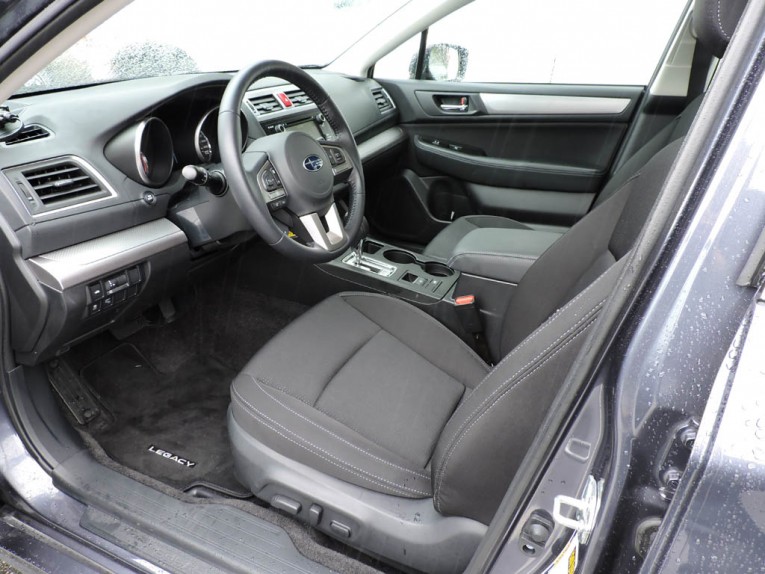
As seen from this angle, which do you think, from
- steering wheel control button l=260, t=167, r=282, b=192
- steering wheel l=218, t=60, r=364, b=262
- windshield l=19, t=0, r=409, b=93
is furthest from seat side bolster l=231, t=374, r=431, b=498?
windshield l=19, t=0, r=409, b=93

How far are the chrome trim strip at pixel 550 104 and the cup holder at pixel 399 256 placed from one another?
92cm

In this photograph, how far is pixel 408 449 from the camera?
1184 millimetres

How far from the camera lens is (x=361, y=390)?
4.28 feet

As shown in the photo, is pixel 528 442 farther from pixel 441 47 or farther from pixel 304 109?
pixel 441 47

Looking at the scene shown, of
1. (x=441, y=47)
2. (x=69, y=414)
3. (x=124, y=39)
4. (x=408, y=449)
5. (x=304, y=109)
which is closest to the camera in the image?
(x=408, y=449)

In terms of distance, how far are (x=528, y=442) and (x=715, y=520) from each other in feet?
1.08

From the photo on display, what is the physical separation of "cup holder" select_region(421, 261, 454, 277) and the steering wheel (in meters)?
0.44

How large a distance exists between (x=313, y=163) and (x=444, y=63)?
4.57 feet

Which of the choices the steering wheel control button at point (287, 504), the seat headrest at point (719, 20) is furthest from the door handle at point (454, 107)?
the steering wheel control button at point (287, 504)

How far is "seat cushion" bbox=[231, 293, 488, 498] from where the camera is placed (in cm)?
115

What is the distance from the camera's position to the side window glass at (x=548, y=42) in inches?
89.1

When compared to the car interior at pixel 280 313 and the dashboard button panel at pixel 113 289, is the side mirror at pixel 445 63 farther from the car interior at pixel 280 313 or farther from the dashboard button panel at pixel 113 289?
the dashboard button panel at pixel 113 289

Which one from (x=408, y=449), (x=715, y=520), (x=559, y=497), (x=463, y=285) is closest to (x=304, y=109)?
(x=463, y=285)

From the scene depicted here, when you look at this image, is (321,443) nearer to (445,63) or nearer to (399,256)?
(399,256)
